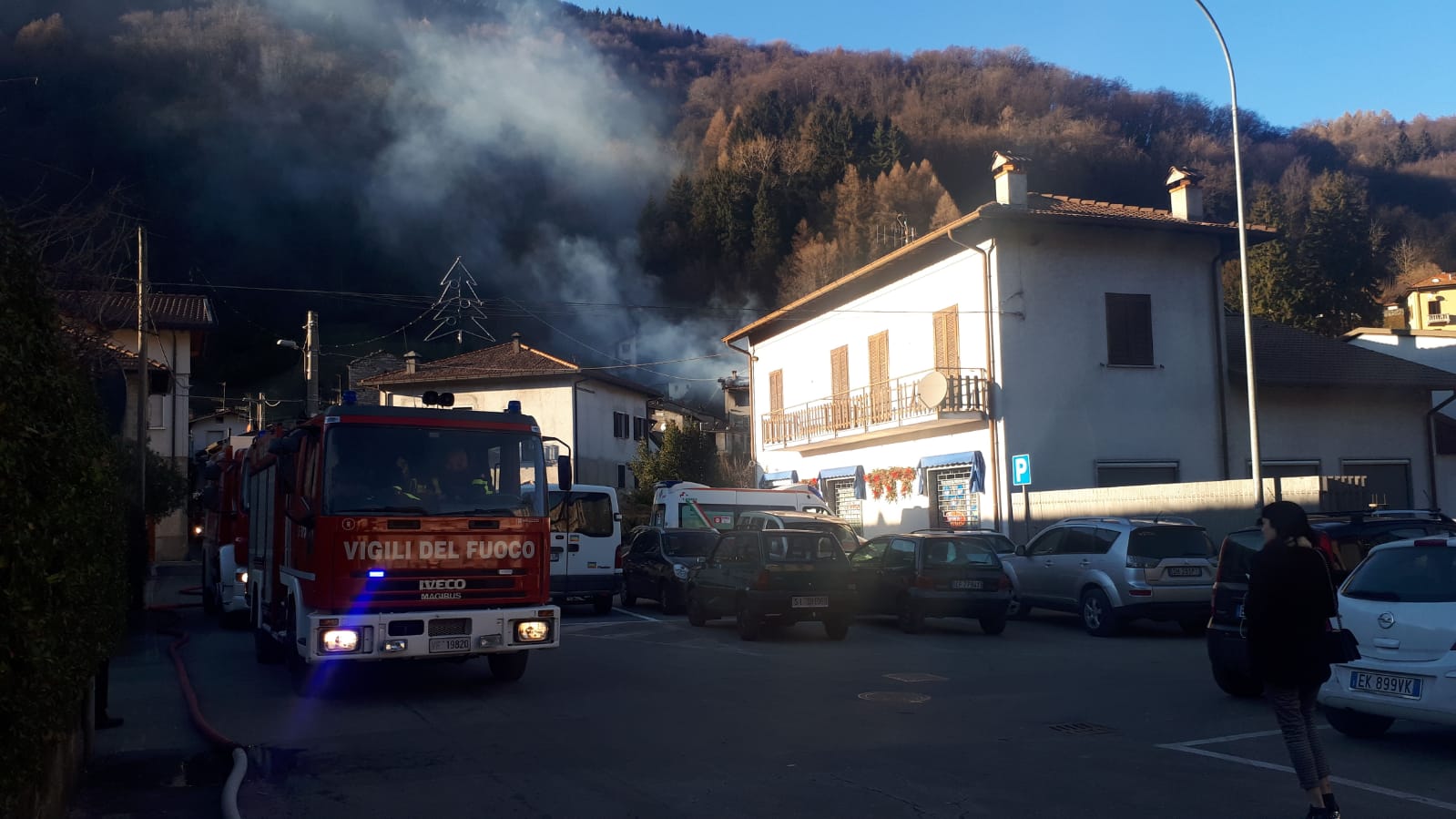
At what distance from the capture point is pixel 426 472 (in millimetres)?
10891

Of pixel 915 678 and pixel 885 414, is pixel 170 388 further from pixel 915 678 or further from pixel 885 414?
pixel 915 678

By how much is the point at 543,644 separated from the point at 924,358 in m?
19.5

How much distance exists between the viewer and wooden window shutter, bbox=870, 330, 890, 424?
30.1 metres

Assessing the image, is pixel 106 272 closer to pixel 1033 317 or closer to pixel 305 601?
pixel 305 601

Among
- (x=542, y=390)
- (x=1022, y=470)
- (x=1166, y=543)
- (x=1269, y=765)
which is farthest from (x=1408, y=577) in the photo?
(x=542, y=390)

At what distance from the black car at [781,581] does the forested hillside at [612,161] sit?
1592 inches

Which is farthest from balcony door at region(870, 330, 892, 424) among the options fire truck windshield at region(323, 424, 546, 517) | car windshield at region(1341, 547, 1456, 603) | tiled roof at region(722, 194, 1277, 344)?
car windshield at region(1341, 547, 1456, 603)

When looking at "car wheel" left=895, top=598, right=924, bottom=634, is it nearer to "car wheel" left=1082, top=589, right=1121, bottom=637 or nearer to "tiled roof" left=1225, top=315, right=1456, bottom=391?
"car wheel" left=1082, top=589, right=1121, bottom=637

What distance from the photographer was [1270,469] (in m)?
27.9

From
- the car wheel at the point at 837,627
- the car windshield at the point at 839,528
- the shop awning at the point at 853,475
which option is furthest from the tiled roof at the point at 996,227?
the car wheel at the point at 837,627

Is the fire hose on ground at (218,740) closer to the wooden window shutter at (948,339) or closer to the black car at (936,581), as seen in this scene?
the black car at (936,581)

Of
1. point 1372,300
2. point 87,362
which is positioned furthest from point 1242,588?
point 1372,300

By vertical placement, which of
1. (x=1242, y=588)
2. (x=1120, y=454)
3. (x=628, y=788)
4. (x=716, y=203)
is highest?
(x=716, y=203)

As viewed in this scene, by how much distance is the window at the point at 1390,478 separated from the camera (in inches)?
1142
